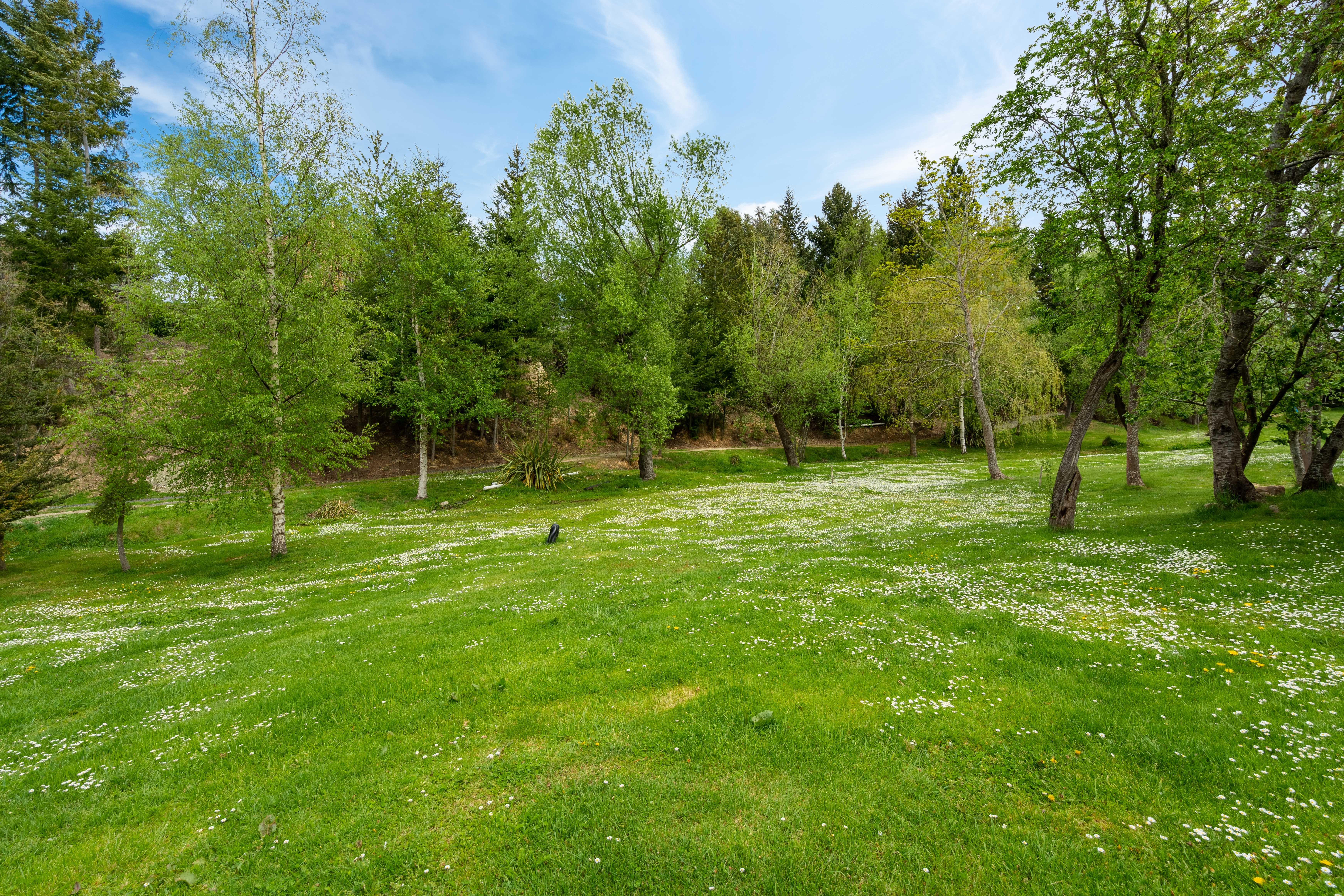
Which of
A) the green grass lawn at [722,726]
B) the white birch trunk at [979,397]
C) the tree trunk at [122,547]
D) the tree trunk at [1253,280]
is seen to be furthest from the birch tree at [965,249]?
the tree trunk at [122,547]

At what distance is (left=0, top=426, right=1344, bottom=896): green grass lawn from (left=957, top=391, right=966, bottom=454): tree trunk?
35.0 meters

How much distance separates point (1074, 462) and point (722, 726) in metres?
14.8

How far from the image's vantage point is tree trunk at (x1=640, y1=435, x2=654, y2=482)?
1443 inches

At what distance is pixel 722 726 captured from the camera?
5.95 metres

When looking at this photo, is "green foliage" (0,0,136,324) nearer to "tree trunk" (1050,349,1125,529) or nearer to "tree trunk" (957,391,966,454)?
"tree trunk" (1050,349,1125,529)

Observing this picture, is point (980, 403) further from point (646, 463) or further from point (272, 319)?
point (272, 319)

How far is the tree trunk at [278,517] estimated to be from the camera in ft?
61.6

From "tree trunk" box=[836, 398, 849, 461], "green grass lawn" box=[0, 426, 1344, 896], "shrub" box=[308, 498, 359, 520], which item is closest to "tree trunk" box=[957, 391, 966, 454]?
"tree trunk" box=[836, 398, 849, 461]

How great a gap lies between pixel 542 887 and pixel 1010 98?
20129 mm

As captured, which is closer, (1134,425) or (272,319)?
(272,319)

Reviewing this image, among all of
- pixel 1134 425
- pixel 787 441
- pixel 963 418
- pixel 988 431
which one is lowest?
pixel 787 441

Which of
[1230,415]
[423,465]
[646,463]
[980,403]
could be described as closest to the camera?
[1230,415]

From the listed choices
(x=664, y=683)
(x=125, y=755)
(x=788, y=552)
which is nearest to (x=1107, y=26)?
(x=788, y=552)

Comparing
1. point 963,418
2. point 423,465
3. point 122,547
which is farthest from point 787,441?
point 122,547
